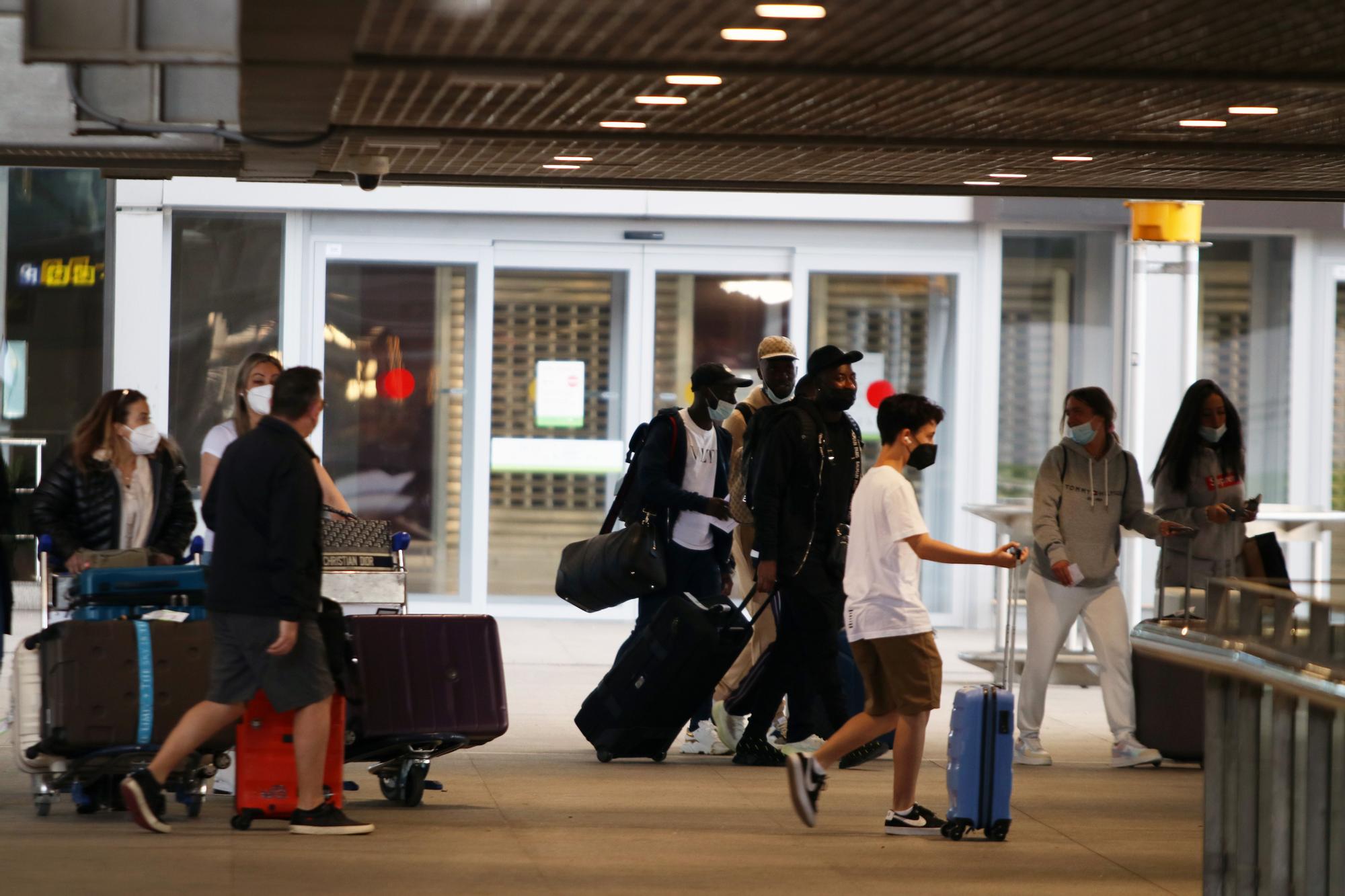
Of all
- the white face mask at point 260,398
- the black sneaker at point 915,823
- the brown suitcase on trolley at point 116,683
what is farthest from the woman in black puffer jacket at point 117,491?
the black sneaker at point 915,823

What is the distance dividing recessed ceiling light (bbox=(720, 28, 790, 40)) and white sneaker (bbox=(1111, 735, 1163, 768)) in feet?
14.5

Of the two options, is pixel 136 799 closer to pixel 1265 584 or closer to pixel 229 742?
pixel 229 742

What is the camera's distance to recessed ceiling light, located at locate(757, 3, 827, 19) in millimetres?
6016

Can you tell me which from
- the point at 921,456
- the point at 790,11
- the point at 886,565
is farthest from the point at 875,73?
the point at 886,565

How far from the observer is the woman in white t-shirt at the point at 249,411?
8.19 meters

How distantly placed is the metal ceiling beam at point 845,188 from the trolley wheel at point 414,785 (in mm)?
3707

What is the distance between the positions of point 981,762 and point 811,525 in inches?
75.3

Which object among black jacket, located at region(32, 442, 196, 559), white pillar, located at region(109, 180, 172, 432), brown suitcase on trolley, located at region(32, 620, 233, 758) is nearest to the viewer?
brown suitcase on trolley, located at region(32, 620, 233, 758)

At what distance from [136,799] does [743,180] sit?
5.14 m

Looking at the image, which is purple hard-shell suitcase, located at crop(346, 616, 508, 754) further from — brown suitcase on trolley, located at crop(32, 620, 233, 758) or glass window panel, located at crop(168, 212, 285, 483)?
glass window panel, located at crop(168, 212, 285, 483)

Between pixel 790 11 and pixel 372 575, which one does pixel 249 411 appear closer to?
pixel 372 575

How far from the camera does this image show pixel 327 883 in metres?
6.07

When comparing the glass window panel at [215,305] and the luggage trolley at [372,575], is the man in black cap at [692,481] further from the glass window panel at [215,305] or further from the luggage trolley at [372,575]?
the glass window panel at [215,305]

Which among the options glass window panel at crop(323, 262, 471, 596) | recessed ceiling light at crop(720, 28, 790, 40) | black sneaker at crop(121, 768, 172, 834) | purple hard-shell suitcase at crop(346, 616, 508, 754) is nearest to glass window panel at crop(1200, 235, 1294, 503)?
glass window panel at crop(323, 262, 471, 596)
